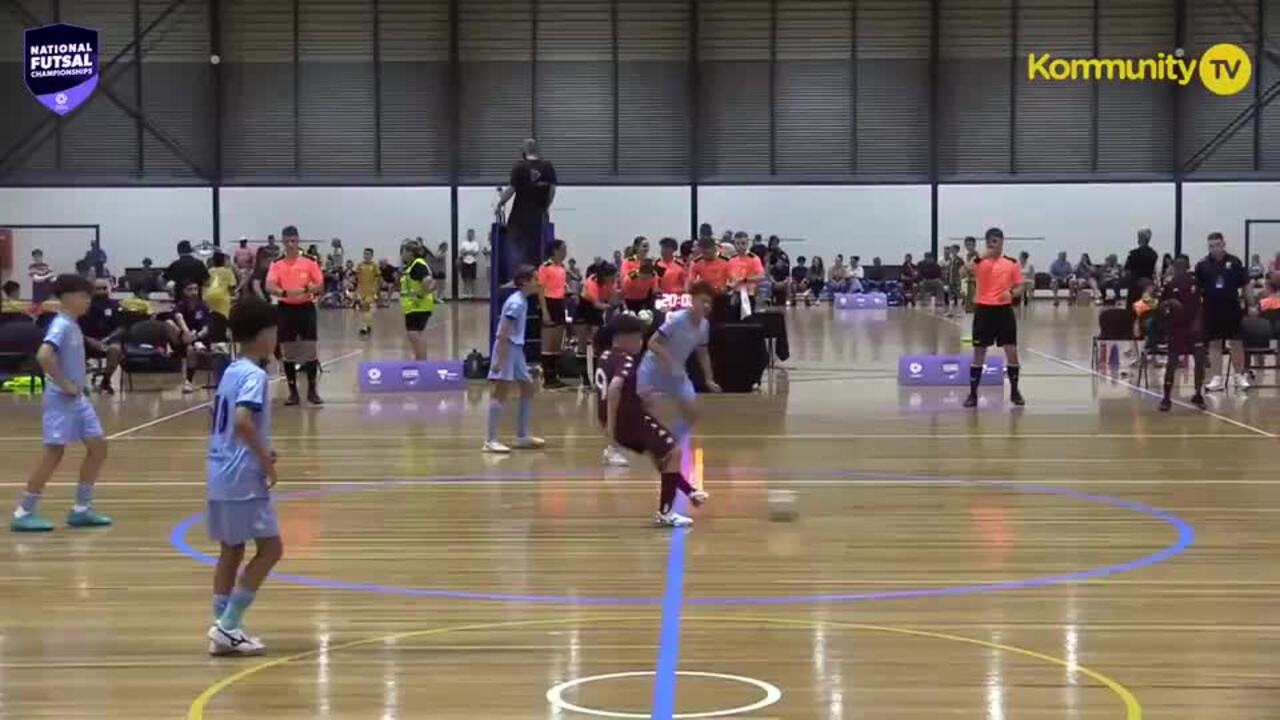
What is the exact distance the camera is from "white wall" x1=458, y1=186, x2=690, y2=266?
48219 mm

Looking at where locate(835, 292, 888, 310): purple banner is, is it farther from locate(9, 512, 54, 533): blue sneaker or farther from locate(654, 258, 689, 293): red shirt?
locate(9, 512, 54, 533): blue sneaker

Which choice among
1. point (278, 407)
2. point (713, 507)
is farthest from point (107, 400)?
point (713, 507)

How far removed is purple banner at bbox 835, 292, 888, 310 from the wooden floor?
93.5 ft

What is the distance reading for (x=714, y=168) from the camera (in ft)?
158

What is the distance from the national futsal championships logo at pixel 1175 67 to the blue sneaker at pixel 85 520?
39.3m

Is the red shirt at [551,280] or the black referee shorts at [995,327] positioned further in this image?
the red shirt at [551,280]

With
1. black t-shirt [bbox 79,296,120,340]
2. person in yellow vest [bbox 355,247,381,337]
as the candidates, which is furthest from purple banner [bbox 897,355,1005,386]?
person in yellow vest [bbox 355,247,381,337]

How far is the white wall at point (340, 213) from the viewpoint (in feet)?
157

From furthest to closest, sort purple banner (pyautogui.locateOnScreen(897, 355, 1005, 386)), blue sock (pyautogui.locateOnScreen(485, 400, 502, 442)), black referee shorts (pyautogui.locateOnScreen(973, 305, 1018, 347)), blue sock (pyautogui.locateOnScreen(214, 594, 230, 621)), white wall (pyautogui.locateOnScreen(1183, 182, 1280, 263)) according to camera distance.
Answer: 1. white wall (pyautogui.locateOnScreen(1183, 182, 1280, 263))
2. purple banner (pyautogui.locateOnScreen(897, 355, 1005, 386))
3. black referee shorts (pyautogui.locateOnScreen(973, 305, 1018, 347))
4. blue sock (pyautogui.locateOnScreen(485, 400, 502, 442))
5. blue sock (pyautogui.locateOnScreen(214, 594, 230, 621))

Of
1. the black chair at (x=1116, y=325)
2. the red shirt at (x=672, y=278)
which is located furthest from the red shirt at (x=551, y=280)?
the black chair at (x=1116, y=325)

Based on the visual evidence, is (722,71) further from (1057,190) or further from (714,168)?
(1057,190)

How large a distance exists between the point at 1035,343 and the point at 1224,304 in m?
10.4

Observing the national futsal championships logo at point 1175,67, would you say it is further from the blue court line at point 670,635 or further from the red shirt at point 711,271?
the blue court line at point 670,635

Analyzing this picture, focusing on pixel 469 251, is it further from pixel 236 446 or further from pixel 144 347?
pixel 236 446
